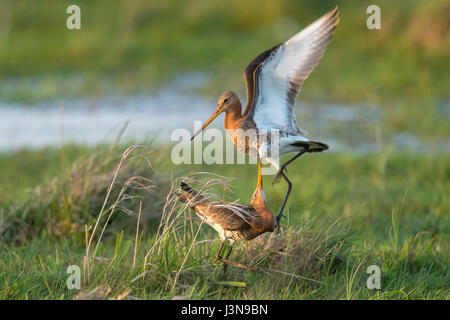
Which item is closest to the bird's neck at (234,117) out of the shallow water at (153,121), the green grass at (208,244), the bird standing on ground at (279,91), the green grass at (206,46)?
the bird standing on ground at (279,91)

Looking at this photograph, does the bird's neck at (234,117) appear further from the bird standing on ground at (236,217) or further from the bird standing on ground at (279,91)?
the bird standing on ground at (236,217)

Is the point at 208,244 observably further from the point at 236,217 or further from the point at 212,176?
the point at 212,176

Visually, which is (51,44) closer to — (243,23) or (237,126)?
(243,23)

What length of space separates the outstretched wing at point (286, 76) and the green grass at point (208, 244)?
2.60ft

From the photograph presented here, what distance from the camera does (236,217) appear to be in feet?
13.4

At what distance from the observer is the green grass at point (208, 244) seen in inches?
166

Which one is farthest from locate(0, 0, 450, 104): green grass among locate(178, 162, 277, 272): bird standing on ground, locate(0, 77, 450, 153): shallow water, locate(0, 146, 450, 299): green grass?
locate(178, 162, 277, 272): bird standing on ground

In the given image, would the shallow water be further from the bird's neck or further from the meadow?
the bird's neck

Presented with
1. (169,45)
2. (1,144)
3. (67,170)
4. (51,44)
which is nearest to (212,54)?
(169,45)

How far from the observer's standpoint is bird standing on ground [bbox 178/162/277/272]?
407cm

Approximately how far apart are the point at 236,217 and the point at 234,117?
2.12ft

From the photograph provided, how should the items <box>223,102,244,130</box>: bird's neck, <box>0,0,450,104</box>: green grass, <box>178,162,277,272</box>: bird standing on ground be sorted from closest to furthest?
<box>178,162,277,272</box>: bird standing on ground, <box>223,102,244,130</box>: bird's neck, <box>0,0,450,104</box>: green grass

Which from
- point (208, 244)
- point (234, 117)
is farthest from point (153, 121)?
point (234, 117)
